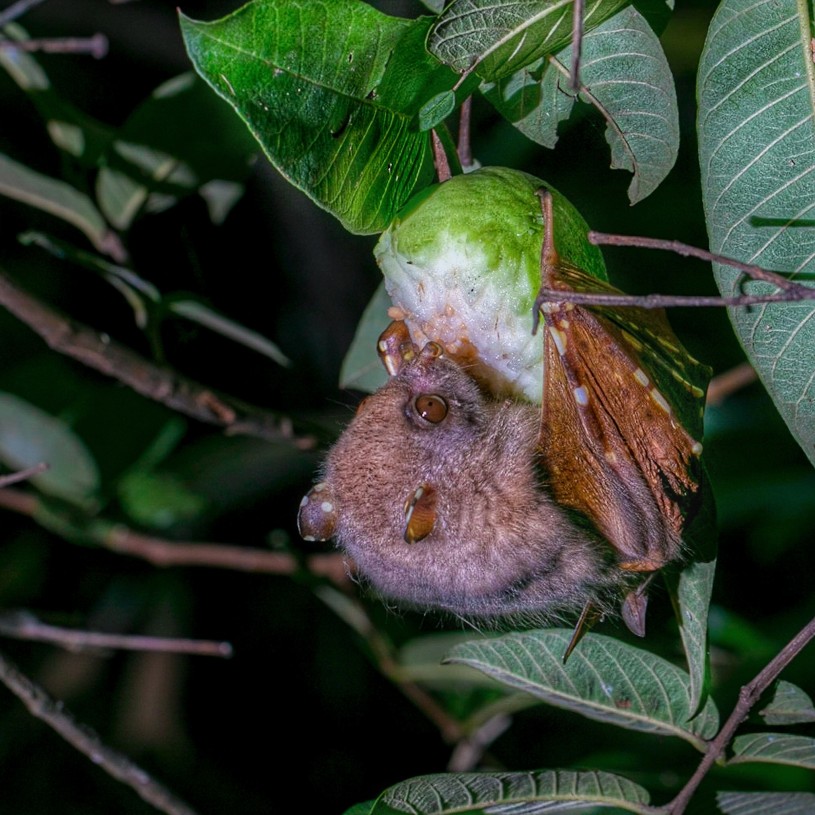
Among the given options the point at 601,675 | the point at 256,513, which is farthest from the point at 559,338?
the point at 256,513

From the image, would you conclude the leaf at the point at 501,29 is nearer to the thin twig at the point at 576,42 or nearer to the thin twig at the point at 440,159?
Answer: the thin twig at the point at 576,42

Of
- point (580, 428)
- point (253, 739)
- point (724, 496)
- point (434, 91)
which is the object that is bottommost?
point (253, 739)

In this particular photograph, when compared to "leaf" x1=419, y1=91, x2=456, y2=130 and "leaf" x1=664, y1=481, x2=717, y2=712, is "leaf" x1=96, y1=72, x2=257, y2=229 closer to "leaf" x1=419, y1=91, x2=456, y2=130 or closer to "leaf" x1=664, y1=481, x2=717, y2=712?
"leaf" x1=419, y1=91, x2=456, y2=130

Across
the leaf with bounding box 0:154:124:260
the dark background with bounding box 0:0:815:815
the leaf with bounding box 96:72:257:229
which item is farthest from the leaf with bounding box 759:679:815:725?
the leaf with bounding box 0:154:124:260

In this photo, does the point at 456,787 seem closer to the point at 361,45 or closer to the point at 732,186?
the point at 732,186

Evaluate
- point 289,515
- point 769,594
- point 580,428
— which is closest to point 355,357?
point 580,428
